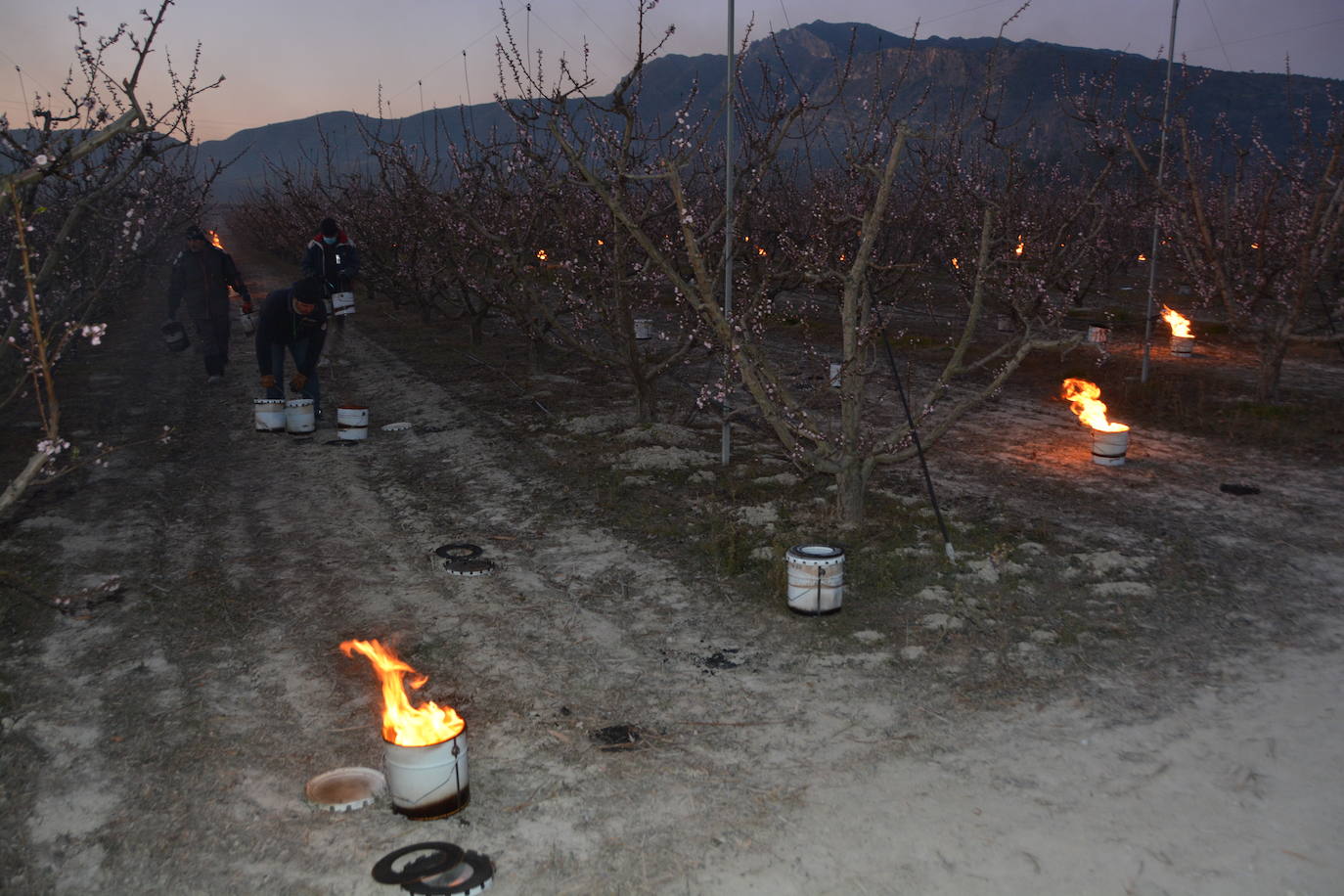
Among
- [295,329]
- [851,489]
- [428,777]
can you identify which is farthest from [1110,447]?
[295,329]

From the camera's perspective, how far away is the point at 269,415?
10258 mm

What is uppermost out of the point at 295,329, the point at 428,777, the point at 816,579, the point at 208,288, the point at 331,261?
the point at 331,261

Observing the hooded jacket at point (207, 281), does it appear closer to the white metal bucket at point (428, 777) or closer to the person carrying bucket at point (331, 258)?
the person carrying bucket at point (331, 258)

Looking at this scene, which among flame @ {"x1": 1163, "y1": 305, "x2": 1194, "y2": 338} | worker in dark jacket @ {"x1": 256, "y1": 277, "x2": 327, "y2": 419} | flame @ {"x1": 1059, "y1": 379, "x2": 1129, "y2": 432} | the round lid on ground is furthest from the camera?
flame @ {"x1": 1163, "y1": 305, "x2": 1194, "y2": 338}

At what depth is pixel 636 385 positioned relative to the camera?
1070 centimetres

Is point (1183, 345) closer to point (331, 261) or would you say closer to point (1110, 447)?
point (1110, 447)

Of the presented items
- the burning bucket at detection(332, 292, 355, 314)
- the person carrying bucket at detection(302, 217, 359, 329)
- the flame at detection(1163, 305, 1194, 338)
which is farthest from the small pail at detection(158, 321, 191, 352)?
the flame at detection(1163, 305, 1194, 338)

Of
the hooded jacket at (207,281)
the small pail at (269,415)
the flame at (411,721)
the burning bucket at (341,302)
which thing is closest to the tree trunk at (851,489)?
the flame at (411,721)

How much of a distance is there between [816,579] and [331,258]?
25.8ft

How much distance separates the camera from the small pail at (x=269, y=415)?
10219 millimetres

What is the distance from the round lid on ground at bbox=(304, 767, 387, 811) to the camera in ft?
12.6

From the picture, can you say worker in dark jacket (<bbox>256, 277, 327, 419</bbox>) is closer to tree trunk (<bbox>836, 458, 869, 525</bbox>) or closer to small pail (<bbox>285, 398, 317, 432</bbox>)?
small pail (<bbox>285, 398, 317, 432</bbox>)

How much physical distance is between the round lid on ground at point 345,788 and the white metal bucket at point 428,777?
20 cm

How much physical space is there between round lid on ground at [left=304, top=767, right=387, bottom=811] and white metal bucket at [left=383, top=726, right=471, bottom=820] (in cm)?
20
